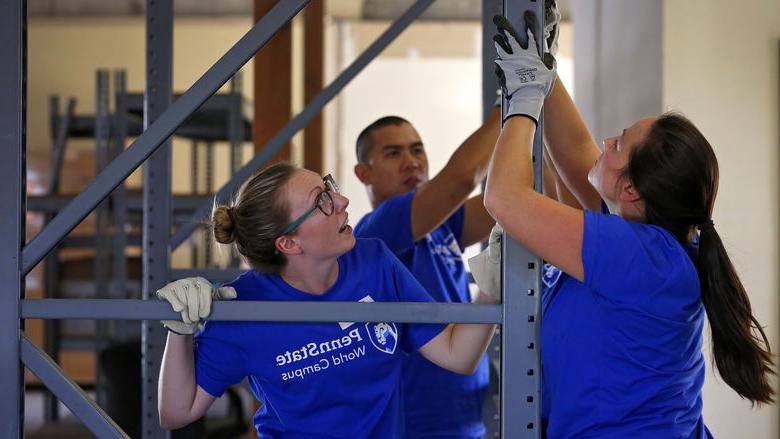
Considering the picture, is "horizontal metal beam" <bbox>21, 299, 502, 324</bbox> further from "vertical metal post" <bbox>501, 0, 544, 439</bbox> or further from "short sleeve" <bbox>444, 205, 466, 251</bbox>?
"short sleeve" <bbox>444, 205, 466, 251</bbox>

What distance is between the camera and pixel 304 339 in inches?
78.1

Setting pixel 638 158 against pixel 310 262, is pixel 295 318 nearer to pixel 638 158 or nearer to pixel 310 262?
pixel 310 262

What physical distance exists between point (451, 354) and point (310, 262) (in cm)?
42

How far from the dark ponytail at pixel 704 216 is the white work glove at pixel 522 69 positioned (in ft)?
1.03

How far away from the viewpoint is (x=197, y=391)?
203cm

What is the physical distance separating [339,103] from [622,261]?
929 cm

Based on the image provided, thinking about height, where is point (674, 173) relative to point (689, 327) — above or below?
above

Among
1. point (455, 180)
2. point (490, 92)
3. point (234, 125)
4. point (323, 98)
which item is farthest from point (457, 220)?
point (234, 125)

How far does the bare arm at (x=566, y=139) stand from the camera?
2.34m

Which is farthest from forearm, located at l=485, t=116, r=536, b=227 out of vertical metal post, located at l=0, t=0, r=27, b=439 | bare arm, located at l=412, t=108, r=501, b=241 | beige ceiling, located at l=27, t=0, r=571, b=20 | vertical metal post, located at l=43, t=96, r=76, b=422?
beige ceiling, located at l=27, t=0, r=571, b=20

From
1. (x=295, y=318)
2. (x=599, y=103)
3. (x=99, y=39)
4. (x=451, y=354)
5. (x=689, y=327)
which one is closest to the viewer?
(x=295, y=318)

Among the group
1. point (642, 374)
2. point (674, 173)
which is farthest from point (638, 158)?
point (642, 374)

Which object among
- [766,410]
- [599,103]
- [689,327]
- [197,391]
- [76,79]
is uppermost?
[76,79]

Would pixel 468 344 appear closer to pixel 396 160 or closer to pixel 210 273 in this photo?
pixel 396 160
